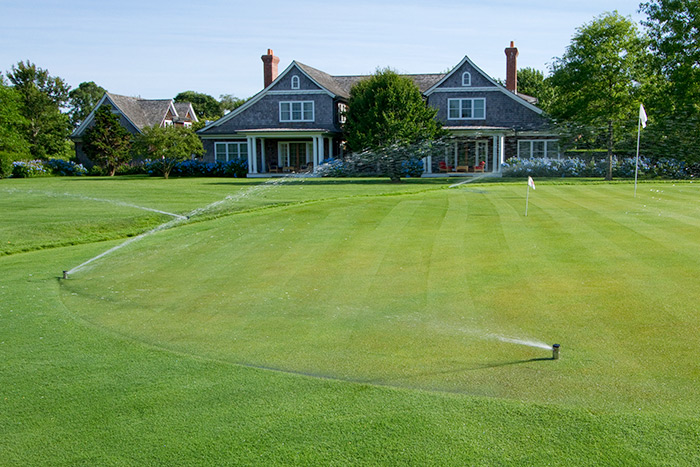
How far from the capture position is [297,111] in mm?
45156

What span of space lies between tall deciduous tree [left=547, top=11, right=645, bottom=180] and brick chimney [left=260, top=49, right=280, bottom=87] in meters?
22.1

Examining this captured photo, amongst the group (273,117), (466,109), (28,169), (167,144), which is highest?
(466,109)

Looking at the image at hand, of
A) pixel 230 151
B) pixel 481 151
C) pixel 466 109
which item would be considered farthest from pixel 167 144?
pixel 481 151

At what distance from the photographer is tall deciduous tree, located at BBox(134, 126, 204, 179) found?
4128cm

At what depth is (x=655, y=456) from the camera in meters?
3.67

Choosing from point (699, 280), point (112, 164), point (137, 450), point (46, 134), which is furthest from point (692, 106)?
point (46, 134)

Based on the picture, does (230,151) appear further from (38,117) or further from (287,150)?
(38,117)

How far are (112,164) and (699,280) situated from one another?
46637 mm

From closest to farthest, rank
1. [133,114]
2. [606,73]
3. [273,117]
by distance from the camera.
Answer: [606,73] < [273,117] < [133,114]

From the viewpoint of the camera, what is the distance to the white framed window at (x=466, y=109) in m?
43.4

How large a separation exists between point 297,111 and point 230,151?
20.6 ft

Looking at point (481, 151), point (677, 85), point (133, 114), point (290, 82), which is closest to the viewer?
point (677, 85)

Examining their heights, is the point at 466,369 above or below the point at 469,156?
below

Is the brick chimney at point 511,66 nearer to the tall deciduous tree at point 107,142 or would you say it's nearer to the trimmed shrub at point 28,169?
the tall deciduous tree at point 107,142
